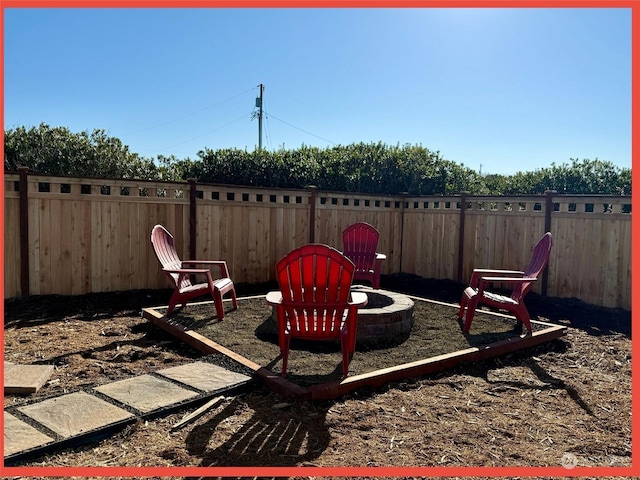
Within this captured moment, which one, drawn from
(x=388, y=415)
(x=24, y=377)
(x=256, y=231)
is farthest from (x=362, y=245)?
(x=24, y=377)

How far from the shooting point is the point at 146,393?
2.69 m

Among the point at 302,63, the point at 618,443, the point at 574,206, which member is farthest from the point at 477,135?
the point at 618,443

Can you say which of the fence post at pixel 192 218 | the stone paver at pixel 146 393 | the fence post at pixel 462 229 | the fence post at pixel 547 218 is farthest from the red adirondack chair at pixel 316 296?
the fence post at pixel 462 229

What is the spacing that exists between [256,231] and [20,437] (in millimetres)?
4569

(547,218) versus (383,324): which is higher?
(547,218)

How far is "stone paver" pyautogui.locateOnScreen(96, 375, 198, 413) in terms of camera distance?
254cm

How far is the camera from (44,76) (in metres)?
6.75

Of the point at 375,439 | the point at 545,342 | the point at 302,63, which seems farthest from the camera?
the point at 302,63

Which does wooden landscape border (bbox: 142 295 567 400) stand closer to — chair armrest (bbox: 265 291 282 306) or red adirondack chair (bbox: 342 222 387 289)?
chair armrest (bbox: 265 291 282 306)

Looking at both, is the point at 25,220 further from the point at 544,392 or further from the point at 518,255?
the point at 518,255

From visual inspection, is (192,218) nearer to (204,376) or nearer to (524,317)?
(204,376)

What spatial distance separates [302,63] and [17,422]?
4.90 metres

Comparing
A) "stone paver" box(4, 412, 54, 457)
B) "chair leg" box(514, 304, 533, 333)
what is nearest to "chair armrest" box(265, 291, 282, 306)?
"stone paver" box(4, 412, 54, 457)

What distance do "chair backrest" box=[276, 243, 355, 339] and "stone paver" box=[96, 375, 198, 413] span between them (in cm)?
79
